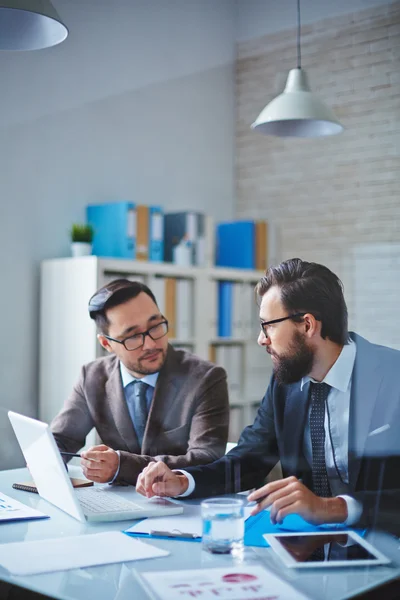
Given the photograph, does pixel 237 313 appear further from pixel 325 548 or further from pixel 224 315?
pixel 325 548

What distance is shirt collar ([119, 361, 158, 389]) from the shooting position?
86.8 inches

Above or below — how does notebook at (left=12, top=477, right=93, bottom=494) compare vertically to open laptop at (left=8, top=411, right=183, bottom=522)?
below

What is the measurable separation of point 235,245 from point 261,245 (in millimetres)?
272

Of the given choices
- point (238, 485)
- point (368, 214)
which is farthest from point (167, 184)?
point (238, 485)

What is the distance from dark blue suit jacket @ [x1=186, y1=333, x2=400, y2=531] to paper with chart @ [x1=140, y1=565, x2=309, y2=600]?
1.21 feet

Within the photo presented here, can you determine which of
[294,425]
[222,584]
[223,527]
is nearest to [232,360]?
[294,425]

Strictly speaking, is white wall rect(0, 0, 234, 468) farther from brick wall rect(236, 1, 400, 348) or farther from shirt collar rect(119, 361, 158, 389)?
shirt collar rect(119, 361, 158, 389)

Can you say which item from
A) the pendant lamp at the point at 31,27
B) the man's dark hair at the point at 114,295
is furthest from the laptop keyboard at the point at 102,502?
the pendant lamp at the point at 31,27

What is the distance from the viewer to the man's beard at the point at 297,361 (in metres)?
1.73

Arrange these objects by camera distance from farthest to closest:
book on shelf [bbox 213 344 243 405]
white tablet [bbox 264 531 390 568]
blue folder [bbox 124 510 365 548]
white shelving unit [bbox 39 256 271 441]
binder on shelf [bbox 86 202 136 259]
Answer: book on shelf [bbox 213 344 243 405], binder on shelf [bbox 86 202 136 259], white shelving unit [bbox 39 256 271 441], blue folder [bbox 124 510 365 548], white tablet [bbox 264 531 390 568]

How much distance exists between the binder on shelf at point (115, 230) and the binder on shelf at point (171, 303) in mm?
195

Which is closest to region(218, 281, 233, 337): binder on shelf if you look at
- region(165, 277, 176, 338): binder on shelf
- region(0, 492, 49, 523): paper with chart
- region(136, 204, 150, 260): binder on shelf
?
region(165, 277, 176, 338): binder on shelf

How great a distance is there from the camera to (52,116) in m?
3.12

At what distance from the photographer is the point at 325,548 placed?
125 cm
